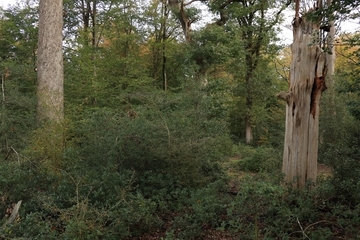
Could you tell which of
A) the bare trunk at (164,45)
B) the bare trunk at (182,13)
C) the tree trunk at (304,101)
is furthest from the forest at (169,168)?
the bare trunk at (164,45)

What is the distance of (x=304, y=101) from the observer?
17.6ft

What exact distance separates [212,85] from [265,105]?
6677 millimetres

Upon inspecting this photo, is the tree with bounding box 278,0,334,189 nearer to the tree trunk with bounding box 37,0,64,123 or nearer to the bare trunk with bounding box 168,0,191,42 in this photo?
the tree trunk with bounding box 37,0,64,123

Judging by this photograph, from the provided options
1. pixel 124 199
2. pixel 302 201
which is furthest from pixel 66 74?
pixel 302 201

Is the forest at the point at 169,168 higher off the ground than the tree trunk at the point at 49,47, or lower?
lower

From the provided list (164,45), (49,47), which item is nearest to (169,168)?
(49,47)

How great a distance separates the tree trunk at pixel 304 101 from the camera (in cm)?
533

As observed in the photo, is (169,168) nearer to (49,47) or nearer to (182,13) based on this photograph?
(49,47)

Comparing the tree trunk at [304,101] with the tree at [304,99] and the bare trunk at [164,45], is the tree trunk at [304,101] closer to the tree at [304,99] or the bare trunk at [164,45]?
the tree at [304,99]

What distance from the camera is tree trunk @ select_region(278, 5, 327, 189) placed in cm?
533

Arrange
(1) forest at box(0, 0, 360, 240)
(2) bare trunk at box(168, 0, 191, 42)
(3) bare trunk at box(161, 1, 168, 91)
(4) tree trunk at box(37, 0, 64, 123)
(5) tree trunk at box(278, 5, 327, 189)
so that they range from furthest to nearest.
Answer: (3) bare trunk at box(161, 1, 168, 91)
(2) bare trunk at box(168, 0, 191, 42)
(4) tree trunk at box(37, 0, 64, 123)
(5) tree trunk at box(278, 5, 327, 189)
(1) forest at box(0, 0, 360, 240)

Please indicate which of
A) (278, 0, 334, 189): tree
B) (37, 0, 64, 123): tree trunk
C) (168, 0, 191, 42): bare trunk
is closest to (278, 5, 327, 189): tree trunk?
(278, 0, 334, 189): tree

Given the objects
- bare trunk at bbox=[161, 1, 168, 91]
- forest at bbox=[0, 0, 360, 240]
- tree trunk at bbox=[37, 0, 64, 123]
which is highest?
bare trunk at bbox=[161, 1, 168, 91]

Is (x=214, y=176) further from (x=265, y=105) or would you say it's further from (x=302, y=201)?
(x=265, y=105)
